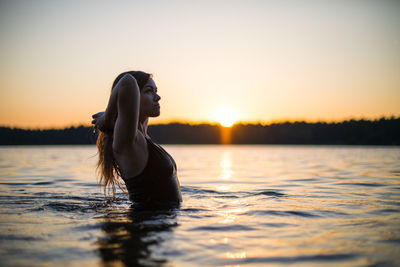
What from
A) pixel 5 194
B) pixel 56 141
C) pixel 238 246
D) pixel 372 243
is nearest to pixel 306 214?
pixel 372 243

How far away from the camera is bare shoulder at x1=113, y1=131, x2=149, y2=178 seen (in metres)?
3.93

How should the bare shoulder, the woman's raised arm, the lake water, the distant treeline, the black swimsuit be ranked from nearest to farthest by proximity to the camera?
the lake water → the woman's raised arm → the bare shoulder → the black swimsuit → the distant treeline

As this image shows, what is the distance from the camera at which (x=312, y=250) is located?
128 inches

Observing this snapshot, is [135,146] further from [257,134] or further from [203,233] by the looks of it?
[257,134]

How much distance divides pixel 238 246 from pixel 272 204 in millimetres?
2755

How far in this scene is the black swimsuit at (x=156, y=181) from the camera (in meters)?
4.18

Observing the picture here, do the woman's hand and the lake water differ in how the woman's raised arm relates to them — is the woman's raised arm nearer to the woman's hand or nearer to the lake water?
the woman's hand

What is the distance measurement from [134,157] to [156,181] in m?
0.49

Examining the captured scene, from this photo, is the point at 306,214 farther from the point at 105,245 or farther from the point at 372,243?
the point at 105,245

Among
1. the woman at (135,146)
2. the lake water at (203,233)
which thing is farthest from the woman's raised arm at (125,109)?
the lake water at (203,233)

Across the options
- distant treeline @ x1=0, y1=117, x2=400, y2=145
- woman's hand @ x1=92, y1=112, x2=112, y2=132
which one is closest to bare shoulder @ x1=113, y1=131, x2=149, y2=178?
woman's hand @ x1=92, y1=112, x2=112, y2=132

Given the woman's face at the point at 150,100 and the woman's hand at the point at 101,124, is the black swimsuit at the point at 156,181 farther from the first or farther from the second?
the woman's hand at the point at 101,124

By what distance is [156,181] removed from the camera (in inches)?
170

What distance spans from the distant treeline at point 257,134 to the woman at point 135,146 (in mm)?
52093
